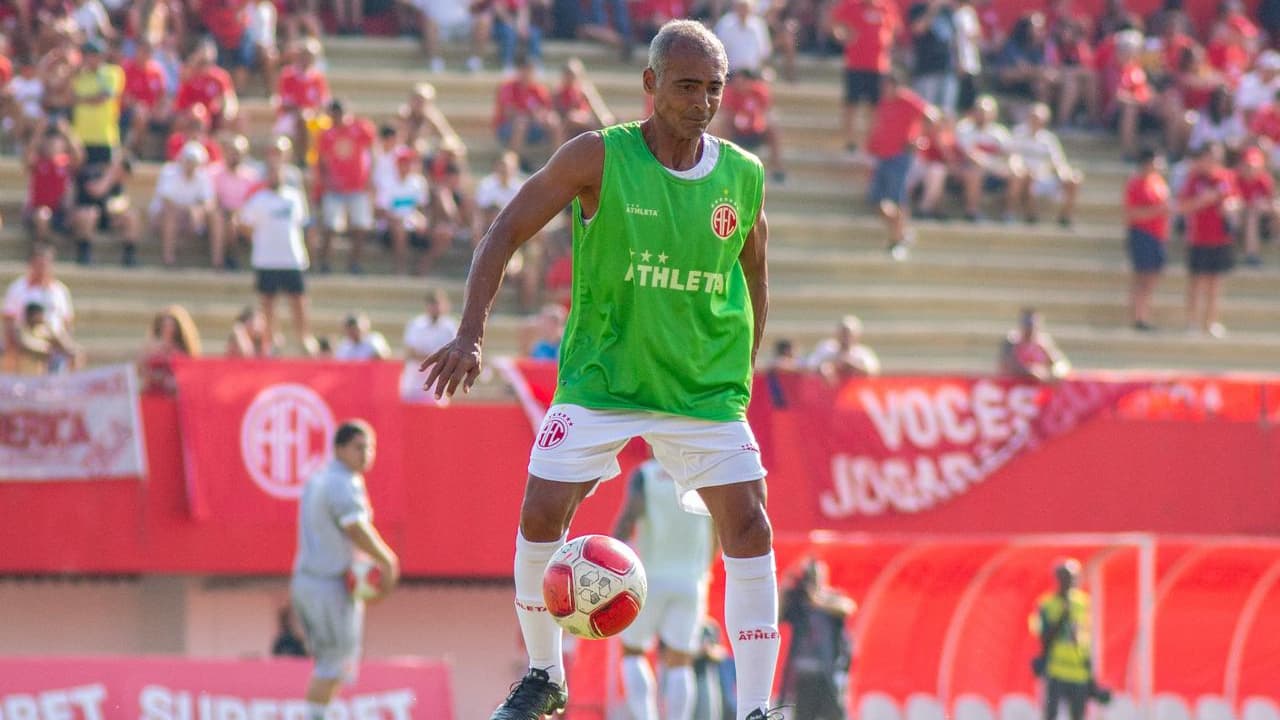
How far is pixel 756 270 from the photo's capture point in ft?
22.6

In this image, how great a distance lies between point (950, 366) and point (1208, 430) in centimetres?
300

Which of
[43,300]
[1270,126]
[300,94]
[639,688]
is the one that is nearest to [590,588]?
[639,688]

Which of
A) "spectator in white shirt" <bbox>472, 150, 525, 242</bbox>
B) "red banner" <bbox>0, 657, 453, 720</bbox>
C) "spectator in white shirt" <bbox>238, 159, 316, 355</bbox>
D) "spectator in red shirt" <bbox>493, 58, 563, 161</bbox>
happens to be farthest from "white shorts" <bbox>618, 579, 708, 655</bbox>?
"spectator in red shirt" <bbox>493, 58, 563, 161</bbox>

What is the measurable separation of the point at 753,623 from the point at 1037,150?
14.4 meters

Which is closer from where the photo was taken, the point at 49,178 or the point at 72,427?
the point at 72,427

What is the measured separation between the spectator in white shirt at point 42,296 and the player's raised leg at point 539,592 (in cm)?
979

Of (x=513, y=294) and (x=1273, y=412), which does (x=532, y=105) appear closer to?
(x=513, y=294)

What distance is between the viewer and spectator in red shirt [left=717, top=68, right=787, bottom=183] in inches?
768

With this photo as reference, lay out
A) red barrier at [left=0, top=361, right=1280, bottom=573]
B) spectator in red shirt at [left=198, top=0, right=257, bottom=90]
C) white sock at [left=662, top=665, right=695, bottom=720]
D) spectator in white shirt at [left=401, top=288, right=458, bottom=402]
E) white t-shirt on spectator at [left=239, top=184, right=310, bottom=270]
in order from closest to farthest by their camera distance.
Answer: white sock at [left=662, top=665, right=695, bottom=720] → red barrier at [left=0, top=361, right=1280, bottom=573] → spectator in white shirt at [left=401, top=288, right=458, bottom=402] → white t-shirt on spectator at [left=239, top=184, right=310, bottom=270] → spectator in red shirt at [left=198, top=0, right=257, bottom=90]

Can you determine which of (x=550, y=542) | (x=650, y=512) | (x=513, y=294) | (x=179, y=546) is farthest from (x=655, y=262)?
(x=513, y=294)

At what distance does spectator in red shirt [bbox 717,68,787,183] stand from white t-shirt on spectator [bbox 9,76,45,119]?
239 inches

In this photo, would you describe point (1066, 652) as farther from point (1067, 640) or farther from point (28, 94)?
point (28, 94)

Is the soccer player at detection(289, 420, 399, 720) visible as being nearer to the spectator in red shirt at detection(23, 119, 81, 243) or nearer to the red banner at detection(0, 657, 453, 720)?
the red banner at detection(0, 657, 453, 720)

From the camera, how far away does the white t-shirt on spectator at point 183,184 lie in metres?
17.7
